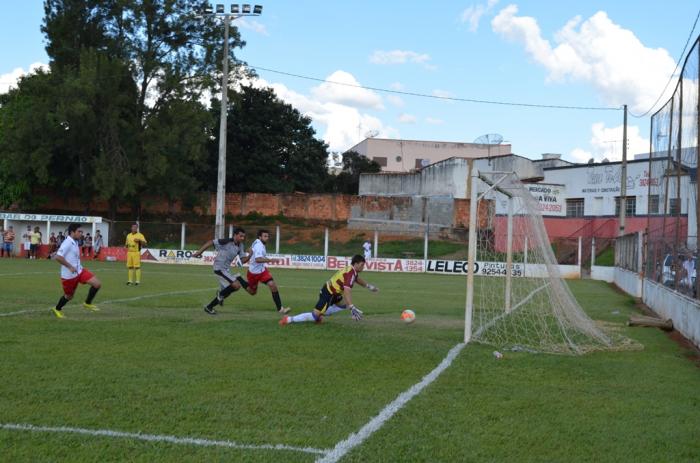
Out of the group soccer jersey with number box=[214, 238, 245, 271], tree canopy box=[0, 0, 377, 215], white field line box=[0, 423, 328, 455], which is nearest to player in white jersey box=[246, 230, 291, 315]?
soccer jersey with number box=[214, 238, 245, 271]

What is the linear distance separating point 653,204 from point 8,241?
3354 cm

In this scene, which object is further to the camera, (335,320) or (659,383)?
(335,320)

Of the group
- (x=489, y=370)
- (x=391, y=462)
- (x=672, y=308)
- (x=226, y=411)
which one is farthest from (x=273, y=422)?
(x=672, y=308)

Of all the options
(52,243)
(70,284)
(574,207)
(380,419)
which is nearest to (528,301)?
(70,284)

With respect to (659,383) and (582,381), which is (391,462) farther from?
(659,383)

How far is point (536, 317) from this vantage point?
14297mm

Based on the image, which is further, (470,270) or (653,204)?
(653,204)

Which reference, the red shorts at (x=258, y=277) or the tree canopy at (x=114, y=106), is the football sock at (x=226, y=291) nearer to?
the red shorts at (x=258, y=277)

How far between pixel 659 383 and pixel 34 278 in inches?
798

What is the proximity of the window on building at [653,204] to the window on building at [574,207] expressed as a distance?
94.7 feet

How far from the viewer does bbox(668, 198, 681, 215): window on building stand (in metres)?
16.8

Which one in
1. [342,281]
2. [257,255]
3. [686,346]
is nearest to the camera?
[342,281]

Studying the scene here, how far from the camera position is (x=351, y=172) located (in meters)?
73.1

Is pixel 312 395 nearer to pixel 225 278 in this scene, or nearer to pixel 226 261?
pixel 225 278
